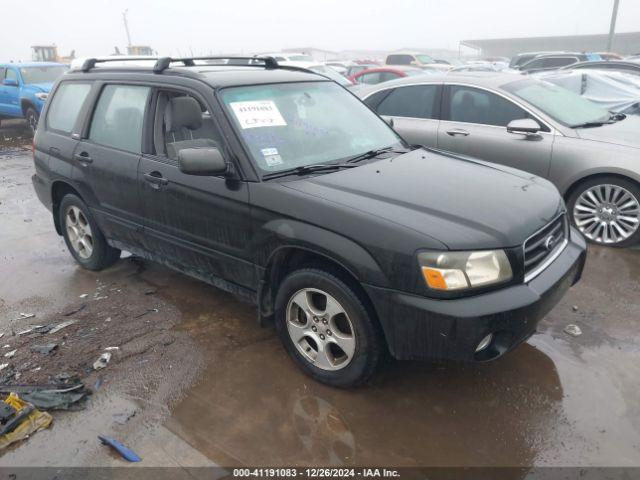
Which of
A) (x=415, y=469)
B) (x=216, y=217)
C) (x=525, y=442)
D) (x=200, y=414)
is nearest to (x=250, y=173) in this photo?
(x=216, y=217)

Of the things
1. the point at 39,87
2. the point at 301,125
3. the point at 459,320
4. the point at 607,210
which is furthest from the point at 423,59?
the point at 459,320

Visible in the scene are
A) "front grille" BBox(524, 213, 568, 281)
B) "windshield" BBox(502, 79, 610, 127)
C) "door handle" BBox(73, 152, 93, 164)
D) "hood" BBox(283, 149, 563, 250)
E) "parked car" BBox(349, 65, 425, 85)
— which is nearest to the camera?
"hood" BBox(283, 149, 563, 250)

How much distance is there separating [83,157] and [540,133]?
13.9ft

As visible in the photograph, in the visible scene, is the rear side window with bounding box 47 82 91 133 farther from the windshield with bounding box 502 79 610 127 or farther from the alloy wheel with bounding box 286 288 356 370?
the windshield with bounding box 502 79 610 127

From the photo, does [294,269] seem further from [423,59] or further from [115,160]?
[423,59]

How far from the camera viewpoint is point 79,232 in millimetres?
4695

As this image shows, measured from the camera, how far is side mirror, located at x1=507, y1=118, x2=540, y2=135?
489 cm

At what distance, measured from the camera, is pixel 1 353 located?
3.48m

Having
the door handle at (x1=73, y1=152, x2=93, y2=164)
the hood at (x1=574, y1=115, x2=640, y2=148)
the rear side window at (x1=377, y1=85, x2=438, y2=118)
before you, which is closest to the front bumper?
the door handle at (x1=73, y1=152, x2=93, y2=164)

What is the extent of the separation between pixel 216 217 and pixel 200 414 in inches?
46.5

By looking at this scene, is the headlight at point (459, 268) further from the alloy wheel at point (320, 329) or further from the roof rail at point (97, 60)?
the roof rail at point (97, 60)

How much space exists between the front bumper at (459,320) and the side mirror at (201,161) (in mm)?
1150

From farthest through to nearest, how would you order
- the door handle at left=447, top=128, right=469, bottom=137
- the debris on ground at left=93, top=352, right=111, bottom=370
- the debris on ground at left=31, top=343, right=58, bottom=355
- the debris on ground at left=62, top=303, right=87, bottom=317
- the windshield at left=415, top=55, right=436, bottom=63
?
the windshield at left=415, top=55, right=436, bottom=63 < the door handle at left=447, top=128, right=469, bottom=137 < the debris on ground at left=62, top=303, right=87, bottom=317 < the debris on ground at left=31, top=343, right=58, bottom=355 < the debris on ground at left=93, top=352, right=111, bottom=370

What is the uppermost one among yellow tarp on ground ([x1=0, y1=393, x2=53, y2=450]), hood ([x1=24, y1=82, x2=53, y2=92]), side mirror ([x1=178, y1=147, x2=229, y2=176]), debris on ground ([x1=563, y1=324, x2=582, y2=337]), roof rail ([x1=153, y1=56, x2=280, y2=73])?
roof rail ([x1=153, y1=56, x2=280, y2=73])
